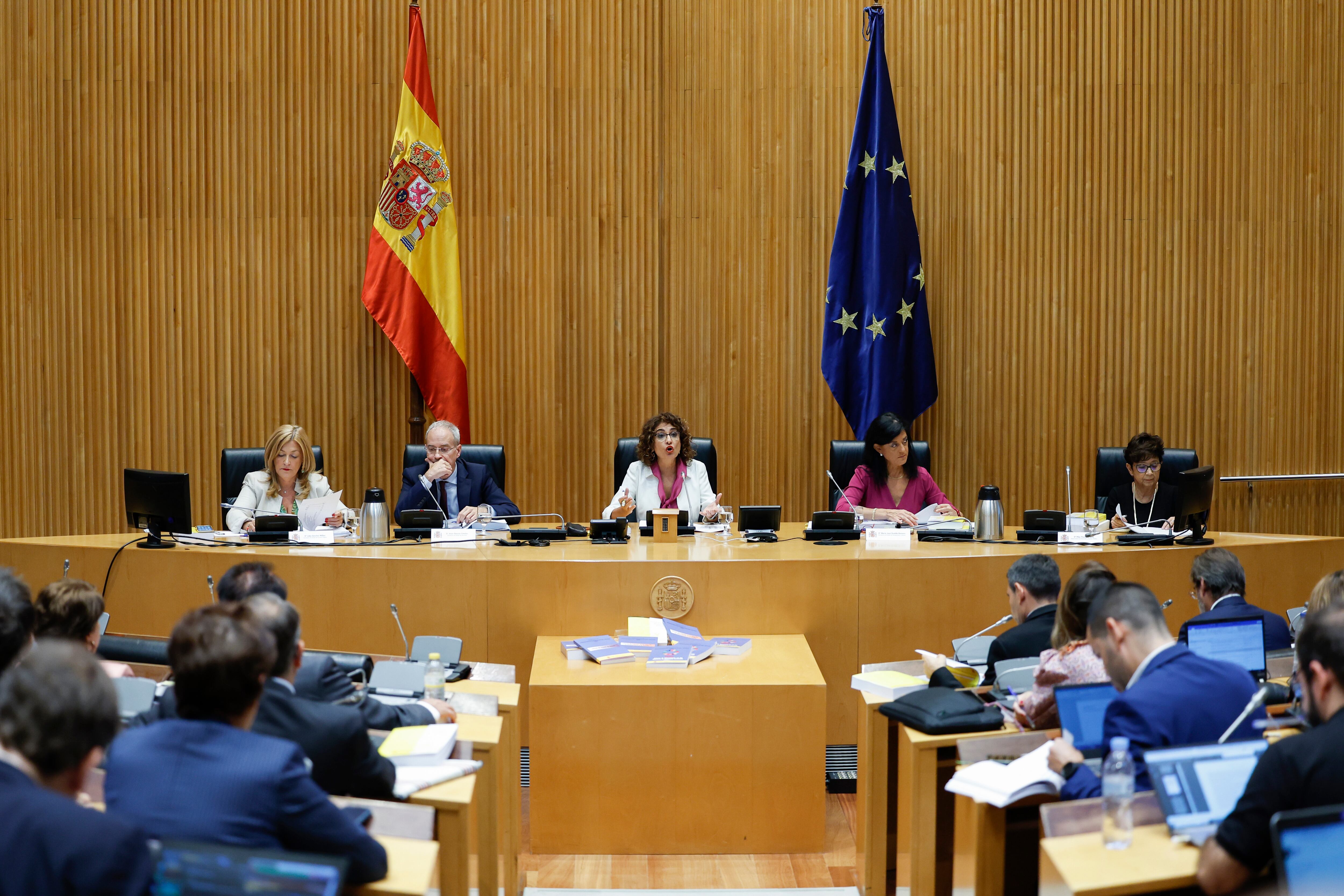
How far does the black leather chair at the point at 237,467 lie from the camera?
18.0 ft

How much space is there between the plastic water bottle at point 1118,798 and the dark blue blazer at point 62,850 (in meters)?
1.79

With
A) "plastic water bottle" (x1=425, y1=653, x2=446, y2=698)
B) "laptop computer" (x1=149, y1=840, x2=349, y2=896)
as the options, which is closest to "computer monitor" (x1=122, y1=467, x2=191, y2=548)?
"plastic water bottle" (x1=425, y1=653, x2=446, y2=698)

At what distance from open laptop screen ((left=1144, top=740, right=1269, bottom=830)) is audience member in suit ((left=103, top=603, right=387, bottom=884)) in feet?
5.12

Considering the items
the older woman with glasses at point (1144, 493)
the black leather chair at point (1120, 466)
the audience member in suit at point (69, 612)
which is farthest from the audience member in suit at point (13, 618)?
the black leather chair at point (1120, 466)

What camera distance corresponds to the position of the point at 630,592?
426 cm

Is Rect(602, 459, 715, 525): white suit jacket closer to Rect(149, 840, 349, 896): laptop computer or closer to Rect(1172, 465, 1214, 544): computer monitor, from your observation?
Rect(1172, 465, 1214, 544): computer monitor

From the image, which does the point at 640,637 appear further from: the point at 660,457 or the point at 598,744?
the point at 660,457

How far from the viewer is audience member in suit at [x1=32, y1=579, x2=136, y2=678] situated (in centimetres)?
285

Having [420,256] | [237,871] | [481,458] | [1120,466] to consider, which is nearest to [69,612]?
[237,871]

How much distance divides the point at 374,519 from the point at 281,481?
0.78m

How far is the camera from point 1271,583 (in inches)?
197

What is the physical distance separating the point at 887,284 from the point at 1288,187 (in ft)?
8.78

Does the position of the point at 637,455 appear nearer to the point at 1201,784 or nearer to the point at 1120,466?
the point at 1120,466

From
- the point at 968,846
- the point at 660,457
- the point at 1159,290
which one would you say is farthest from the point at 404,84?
the point at 968,846
